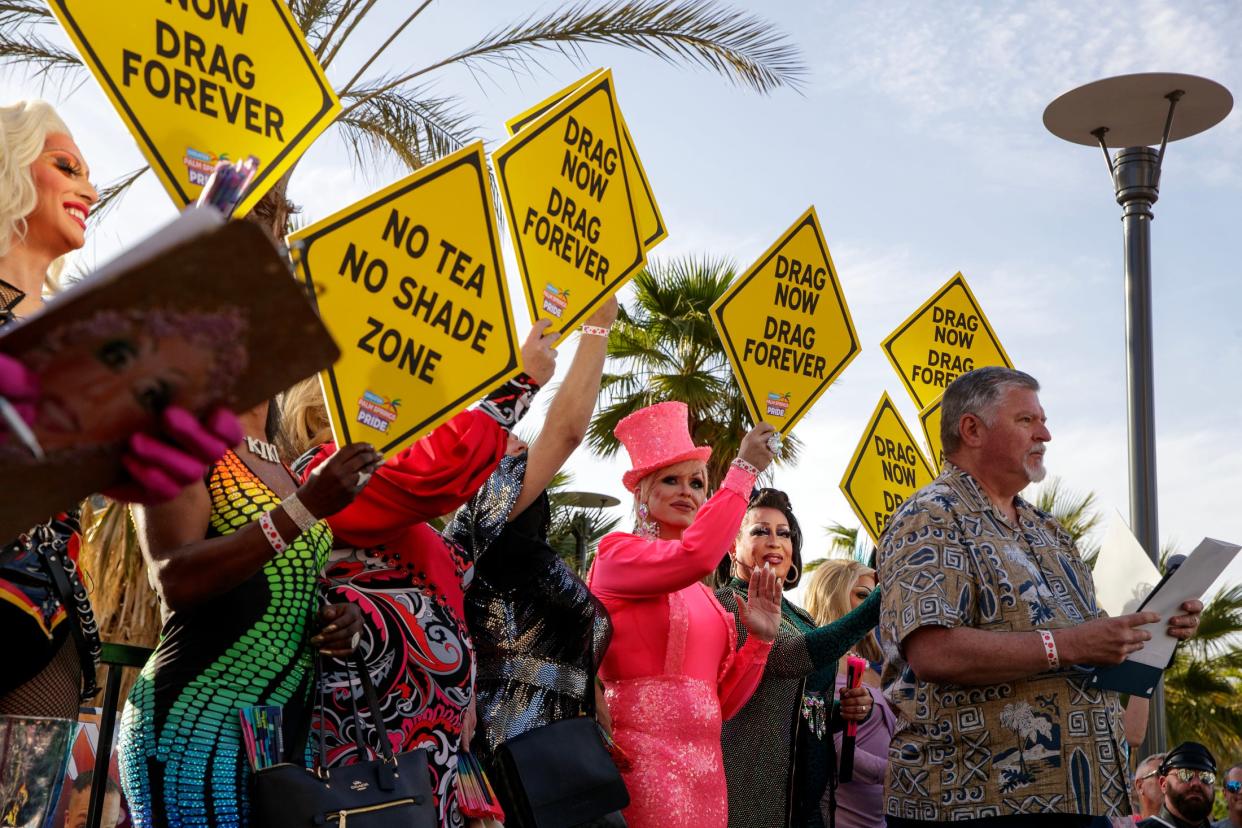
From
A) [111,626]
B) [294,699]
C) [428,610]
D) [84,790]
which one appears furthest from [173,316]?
[111,626]

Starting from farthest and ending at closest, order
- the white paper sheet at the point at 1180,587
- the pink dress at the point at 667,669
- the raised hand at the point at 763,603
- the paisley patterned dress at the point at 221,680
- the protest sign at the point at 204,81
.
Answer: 1. the raised hand at the point at 763,603
2. the pink dress at the point at 667,669
3. the white paper sheet at the point at 1180,587
4. the protest sign at the point at 204,81
5. the paisley patterned dress at the point at 221,680

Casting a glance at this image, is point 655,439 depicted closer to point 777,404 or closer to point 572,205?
point 777,404

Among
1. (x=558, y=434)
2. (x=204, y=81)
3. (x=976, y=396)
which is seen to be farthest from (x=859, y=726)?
(x=204, y=81)

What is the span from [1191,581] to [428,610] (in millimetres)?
2285

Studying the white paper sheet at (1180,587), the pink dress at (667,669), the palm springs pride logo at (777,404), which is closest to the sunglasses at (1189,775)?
the palm springs pride logo at (777,404)

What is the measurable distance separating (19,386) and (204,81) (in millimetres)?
2316

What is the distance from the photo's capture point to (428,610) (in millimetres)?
3385

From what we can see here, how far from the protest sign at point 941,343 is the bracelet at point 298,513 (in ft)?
15.8

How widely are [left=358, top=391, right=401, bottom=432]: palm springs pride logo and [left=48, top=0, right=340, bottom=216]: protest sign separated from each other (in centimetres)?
55

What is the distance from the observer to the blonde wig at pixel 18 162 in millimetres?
3027

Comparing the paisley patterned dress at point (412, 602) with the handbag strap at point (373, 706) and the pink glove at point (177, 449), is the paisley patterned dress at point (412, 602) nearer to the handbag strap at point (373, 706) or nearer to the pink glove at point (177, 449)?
the handbag strap at point (373, 706)

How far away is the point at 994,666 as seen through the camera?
3.75 m

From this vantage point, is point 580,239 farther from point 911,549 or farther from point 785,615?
point 785,615

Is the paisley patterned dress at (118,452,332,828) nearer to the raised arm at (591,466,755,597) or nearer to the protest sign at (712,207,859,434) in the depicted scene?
the raised arm at (591,466,755,597)
